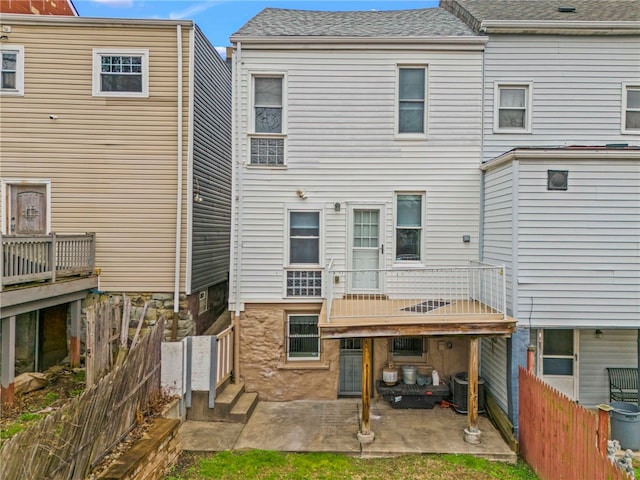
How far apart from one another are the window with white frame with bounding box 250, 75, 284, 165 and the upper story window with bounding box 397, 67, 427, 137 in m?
2.65

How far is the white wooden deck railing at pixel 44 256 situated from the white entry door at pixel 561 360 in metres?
10.0

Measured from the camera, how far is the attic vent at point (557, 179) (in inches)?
271

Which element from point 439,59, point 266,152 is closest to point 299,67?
point 266,152

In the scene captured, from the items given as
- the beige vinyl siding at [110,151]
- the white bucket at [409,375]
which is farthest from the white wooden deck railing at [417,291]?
the beige vinyl siding at [110,151]

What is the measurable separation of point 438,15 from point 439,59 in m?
2.50

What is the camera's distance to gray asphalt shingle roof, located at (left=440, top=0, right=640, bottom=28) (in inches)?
345

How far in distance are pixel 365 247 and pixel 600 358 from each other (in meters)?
5.58

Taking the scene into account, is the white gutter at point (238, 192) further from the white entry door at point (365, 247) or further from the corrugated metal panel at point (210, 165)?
the white entry door at point (365, 247)

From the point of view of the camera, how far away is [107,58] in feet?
29.3

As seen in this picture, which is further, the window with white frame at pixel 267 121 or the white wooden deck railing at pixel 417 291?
the window with white frame at pixel 267 121

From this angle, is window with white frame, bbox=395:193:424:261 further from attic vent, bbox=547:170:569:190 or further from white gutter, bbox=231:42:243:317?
white gutter, bbox=231:42:243:317

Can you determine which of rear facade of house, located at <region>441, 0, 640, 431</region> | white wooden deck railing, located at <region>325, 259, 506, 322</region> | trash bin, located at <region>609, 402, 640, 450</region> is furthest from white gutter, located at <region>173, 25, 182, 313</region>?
trash bin, located at <region>609, 402, 640, 450</region>

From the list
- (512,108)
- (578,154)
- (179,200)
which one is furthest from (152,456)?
(512,108)

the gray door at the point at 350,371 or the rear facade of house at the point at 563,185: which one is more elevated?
the rear facade of house at the point at 563,185
